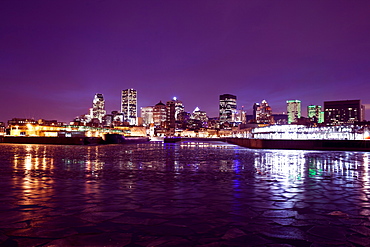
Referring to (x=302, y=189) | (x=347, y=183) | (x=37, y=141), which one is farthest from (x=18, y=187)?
(x=37, y=141)

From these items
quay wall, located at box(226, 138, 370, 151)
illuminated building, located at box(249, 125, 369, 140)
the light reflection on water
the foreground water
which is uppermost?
illuminated building, located at box(249, 125, 369, 140)

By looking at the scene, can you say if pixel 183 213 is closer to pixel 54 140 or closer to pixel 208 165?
pixel 208 165

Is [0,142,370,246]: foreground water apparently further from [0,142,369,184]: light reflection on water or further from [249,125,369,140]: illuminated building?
[249,125,369,140]: illuminated building

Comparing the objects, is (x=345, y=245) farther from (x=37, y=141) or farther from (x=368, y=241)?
(x=37, y=141)

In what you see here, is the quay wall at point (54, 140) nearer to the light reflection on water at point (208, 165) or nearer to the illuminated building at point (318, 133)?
the illuminated building at point (318, 133)

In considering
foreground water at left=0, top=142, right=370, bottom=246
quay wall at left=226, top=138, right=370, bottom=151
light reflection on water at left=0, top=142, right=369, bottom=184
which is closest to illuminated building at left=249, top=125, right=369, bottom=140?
quay wall at left=226, top=138, right=370, bottom=151

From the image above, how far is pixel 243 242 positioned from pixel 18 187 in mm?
7192

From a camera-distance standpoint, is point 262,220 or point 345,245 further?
point 262,220

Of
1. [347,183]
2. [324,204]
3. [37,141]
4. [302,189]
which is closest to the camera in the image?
[324,204]

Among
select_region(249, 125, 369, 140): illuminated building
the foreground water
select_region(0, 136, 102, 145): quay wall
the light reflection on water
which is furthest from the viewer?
A: select_region(0, 136, 102, 145): quay wall

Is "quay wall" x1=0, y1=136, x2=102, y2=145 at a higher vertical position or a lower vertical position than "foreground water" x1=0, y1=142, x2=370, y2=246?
higher

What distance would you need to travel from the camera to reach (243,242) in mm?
4574

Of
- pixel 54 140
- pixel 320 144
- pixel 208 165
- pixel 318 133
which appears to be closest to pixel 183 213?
pixel 208 165

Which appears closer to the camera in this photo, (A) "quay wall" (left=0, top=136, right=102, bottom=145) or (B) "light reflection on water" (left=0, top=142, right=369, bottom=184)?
(B) "light reflection on water" (left=0, top=142, right=369, bottom=184)
